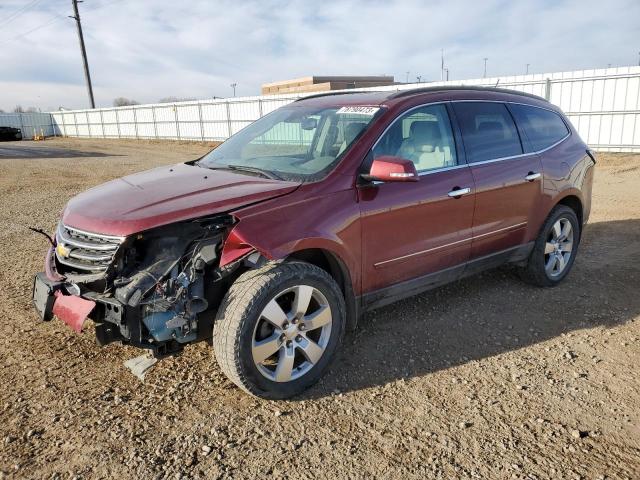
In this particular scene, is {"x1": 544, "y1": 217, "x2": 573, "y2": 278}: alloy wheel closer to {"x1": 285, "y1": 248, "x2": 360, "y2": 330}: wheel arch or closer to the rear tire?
the rear tire

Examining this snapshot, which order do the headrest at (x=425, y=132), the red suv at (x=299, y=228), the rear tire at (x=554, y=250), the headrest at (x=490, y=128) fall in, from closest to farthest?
the red suv at (x=299, y=228)
the headrest at (x=425, y=132)
the headrest at (x=490, y=128)
the rear tire at (x=554, y=250)

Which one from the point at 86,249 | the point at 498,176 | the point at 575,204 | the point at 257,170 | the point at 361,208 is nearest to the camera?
the point at 86,249

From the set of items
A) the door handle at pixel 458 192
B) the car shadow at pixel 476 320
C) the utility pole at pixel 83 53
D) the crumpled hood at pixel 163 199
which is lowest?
the car shadow at pixel 476 320

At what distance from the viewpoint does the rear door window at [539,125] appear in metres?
4.78

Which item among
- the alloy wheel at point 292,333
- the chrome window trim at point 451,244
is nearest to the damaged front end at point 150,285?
the alloy wheel at point 292,333

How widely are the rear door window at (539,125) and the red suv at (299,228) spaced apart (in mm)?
55

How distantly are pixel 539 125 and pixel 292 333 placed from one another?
3334 millimetres

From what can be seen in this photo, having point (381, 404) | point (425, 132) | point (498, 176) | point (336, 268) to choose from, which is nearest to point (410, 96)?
point (425, 132)

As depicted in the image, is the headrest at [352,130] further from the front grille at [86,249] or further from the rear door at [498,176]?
the front grille at [86,249]

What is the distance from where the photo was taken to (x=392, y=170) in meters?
3.27

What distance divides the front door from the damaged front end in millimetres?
1052

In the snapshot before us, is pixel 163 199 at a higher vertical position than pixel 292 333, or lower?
higher

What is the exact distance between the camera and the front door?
3.53 meters

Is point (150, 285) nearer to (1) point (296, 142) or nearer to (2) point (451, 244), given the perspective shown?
(1) point (296, 142)
